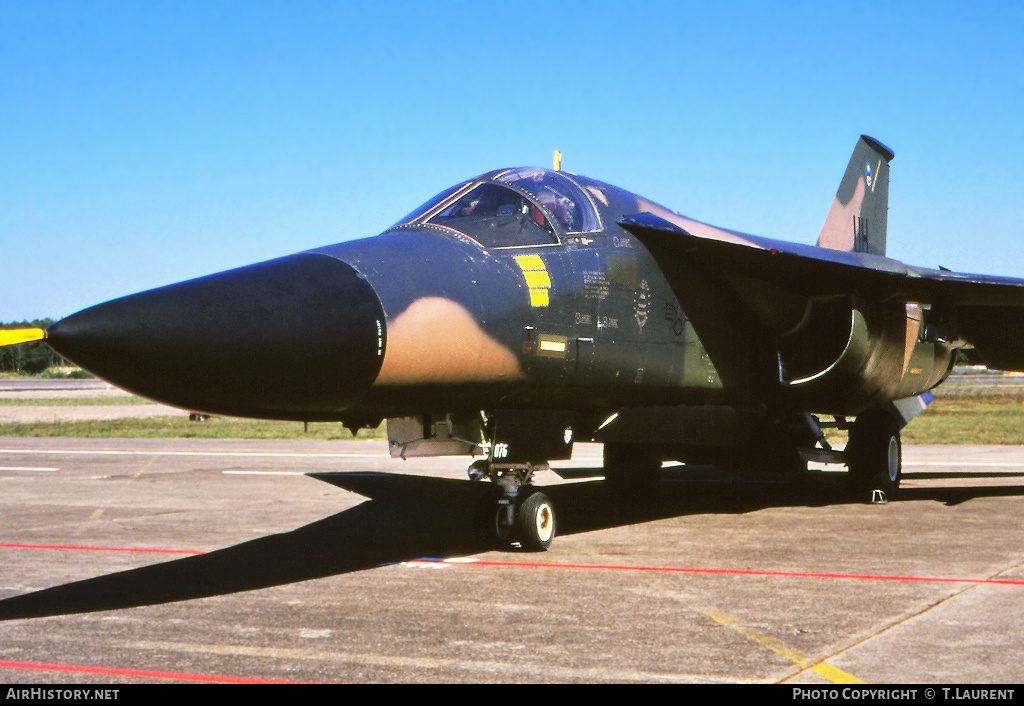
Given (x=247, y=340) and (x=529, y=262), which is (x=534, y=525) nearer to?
(x=529, y=262)

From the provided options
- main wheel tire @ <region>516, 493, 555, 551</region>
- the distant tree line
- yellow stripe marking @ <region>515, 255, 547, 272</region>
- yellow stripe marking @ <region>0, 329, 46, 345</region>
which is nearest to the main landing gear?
main wheel tire @ <region>516, 493, 555, 551</region>

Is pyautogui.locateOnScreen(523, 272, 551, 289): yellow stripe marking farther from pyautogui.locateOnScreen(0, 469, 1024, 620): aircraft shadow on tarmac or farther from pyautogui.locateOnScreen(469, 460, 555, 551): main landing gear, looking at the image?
pyautogui.locateOnScreen(0, 469, 1024, 620): aircraft shadow on tarmac

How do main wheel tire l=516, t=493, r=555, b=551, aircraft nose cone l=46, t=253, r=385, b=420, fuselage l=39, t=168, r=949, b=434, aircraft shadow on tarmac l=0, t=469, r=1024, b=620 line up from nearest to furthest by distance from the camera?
aircraft nose cone l=46, t=253, r=385, b=420, fuselage l=39, t=168, r=949, b=434, aircraft shadow on tarmac l=0, t=469, r=1024, b=620, main wheel tire l=516, t=493, r=555, b=551

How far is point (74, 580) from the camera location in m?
6.59

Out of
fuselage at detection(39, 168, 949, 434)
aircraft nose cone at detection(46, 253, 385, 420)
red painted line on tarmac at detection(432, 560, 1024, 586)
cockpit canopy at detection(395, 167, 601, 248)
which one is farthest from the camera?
cockpit canopy at detection(395, 167, 601, 248)

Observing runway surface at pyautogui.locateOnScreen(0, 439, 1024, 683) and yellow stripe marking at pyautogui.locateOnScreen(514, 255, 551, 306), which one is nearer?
runway surface at pyautogui.locateOnScreen(0, 439, 1024, 683)

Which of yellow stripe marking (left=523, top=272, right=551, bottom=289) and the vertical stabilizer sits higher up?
the vertical stabilizer

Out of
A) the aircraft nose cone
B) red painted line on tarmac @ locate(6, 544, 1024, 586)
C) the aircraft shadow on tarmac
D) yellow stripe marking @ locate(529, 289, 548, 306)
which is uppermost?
yellow stripe marking @ locate(529, 289, 548, 306)

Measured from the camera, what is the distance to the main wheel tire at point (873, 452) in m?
11.1

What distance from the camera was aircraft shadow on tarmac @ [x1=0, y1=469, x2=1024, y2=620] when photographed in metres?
6.19

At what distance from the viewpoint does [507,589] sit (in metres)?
6.13

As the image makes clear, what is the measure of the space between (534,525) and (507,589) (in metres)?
1.37

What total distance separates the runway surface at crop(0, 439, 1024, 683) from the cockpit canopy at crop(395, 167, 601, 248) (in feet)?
7.26
